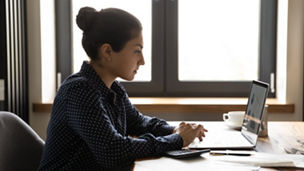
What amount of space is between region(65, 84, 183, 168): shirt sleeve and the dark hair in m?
0.20

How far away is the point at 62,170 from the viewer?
1.45 metres

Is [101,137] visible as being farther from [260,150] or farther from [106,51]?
[260,150]

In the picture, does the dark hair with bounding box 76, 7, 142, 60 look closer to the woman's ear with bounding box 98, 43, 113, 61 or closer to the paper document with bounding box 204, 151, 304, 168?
the woman's ear with bounding box 98, 43, 113, 61

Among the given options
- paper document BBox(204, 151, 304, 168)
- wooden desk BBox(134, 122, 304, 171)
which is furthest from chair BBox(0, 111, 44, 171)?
paper document BBox(204, 151, 304, 168)

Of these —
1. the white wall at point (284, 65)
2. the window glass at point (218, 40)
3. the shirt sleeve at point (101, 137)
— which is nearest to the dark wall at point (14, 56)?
the white wall at point (284, 65)

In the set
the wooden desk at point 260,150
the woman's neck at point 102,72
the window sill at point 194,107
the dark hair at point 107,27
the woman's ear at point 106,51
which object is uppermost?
the dark hair at point 107,27

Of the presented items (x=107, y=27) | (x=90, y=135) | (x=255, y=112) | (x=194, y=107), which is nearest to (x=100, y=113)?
A: (x=90, y=135)

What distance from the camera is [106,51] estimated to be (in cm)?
155

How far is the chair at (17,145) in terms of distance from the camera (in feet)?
5.02

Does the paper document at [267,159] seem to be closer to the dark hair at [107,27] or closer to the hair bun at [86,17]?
the dark hair at [107,27]

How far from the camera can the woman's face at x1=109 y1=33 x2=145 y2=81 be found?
1.56 metres

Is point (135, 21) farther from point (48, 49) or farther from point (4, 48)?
point (48, 49)

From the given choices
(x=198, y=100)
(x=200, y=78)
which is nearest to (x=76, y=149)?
(x=198, y=100)

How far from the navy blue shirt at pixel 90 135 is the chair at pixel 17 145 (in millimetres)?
136
